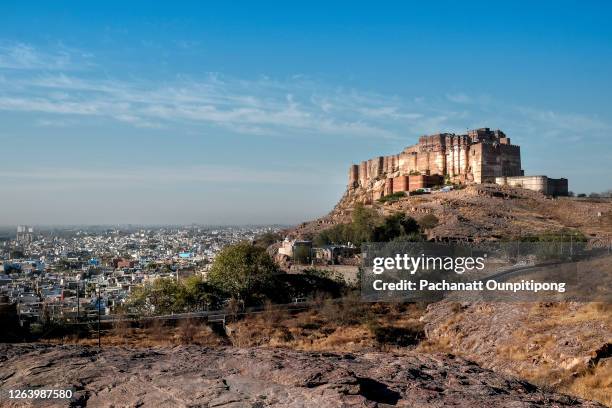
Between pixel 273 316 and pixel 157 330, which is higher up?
pixel 273 316

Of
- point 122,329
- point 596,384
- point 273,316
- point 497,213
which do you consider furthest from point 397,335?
point 497,213

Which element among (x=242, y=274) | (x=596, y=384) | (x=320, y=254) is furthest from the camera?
(x=320, y=254)

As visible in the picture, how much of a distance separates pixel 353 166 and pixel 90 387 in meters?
61.8

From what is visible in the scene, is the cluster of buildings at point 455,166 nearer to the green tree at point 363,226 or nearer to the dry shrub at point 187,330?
the green tree at point 363,226

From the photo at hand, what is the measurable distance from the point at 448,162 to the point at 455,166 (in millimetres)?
1168

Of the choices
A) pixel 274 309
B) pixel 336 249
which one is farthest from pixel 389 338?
pixel 336 249

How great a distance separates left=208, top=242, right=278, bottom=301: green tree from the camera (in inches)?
800

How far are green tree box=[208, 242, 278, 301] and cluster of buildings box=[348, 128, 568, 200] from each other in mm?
28352

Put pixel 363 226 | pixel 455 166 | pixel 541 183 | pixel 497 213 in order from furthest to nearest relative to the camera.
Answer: pixel 455 166 < pixel 541 183 < pixel 497 213 < pixel 363 226

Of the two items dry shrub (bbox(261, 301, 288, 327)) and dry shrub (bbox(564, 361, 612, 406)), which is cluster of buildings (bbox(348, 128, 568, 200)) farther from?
dry shrub (bbox(564, 361, 612, 406))

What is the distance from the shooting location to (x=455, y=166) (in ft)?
163

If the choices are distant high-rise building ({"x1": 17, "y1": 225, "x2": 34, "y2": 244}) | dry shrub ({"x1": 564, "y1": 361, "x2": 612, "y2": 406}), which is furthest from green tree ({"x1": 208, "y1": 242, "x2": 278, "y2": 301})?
distant high-rise building ({"x1": 17, "y1": 225, "x2": 34, "y2": 244})

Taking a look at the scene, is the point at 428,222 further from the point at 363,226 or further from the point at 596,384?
the point at 596,384

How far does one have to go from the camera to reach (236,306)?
60.6 ft
